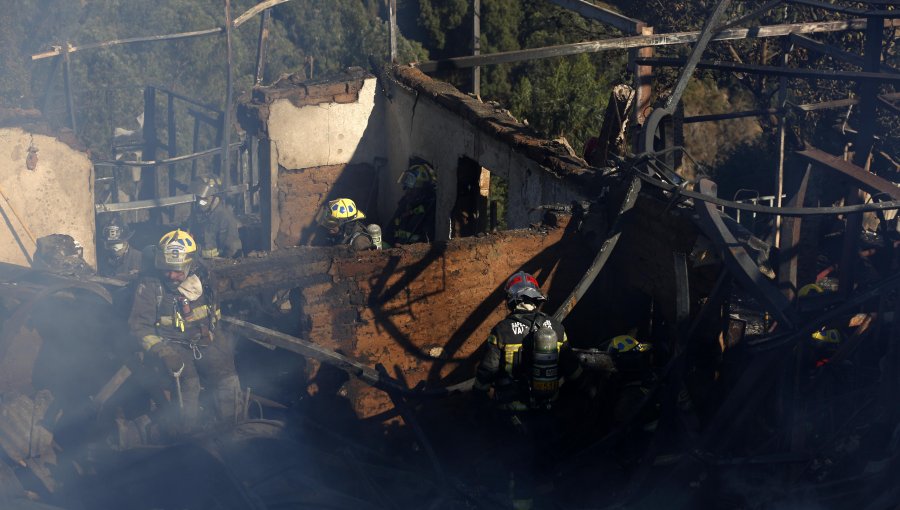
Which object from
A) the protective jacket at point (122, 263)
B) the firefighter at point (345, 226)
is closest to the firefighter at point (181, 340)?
the firefighter at point (345, 226)

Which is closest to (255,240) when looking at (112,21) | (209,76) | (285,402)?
(285,402)

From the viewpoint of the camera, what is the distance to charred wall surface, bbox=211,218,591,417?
28.2 feet

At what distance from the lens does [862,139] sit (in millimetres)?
9781

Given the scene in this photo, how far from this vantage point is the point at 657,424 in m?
7.61

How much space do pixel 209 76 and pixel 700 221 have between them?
2378 cm

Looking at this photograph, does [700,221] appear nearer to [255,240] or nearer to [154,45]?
[255,240]

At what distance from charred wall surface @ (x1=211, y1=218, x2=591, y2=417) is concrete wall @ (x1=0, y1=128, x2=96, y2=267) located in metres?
7.70

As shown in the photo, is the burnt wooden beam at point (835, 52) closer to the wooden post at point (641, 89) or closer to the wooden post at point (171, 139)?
the wooden post at point (641, 89)

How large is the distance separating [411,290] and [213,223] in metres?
6.80

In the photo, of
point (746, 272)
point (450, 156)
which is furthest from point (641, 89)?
point (746, 272)

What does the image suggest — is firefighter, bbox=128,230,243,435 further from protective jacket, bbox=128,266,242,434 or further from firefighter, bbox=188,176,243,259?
firefighter, bbox=188,176,243,259

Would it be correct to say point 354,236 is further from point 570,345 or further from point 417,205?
point 417,205

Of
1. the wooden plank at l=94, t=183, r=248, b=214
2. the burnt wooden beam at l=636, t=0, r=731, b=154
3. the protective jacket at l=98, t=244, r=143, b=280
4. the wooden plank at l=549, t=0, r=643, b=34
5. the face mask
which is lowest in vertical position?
the protective jacket at l=98, t=244, r=143, b=280

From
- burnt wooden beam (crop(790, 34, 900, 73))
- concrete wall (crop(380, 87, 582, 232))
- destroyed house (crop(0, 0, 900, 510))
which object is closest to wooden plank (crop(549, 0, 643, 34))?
destroyed house (crop(0, 0, 900, 510))
